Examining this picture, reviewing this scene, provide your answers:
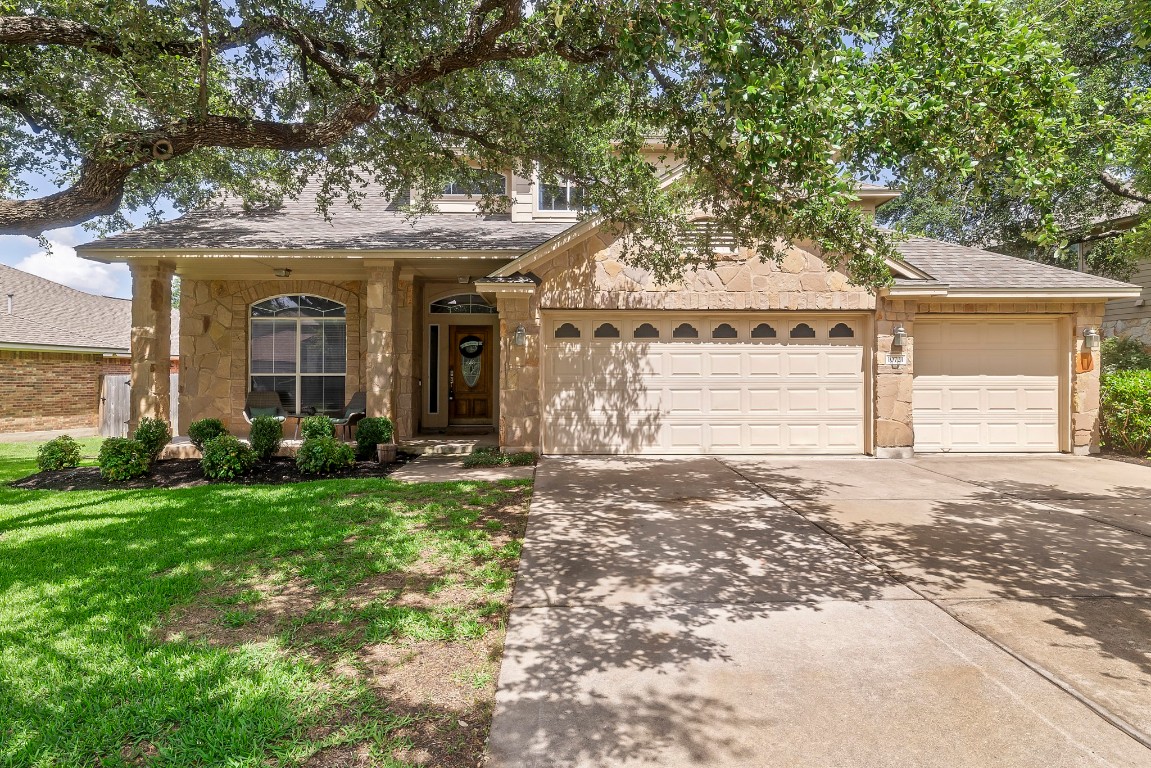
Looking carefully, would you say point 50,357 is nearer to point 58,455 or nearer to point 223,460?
point 58,455

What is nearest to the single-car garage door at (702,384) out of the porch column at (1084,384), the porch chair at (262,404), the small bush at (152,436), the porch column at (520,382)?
the porch column at (520,382)

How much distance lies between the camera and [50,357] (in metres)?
15.1

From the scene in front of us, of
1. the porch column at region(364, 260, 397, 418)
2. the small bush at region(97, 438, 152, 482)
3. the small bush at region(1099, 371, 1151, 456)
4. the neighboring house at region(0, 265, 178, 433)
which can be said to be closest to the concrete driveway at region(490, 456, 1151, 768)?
the porch column at region(364, 260, 397, 418)

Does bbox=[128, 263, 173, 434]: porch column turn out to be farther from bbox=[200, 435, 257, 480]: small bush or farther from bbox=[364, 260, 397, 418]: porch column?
bbox=[364, 260, 397, 418]: porch column

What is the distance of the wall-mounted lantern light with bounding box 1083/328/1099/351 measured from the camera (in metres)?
9.16

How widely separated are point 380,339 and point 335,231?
2395 mm

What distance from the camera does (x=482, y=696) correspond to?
8.73 ft

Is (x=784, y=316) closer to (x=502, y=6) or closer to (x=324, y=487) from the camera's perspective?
(x=502, y=6)

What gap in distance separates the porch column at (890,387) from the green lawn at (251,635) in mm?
6530

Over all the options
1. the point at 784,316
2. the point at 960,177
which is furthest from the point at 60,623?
the point at 784,316

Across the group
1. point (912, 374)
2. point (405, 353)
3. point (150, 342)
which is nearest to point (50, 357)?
point (150, 342)

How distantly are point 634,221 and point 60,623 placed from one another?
22.5 ft

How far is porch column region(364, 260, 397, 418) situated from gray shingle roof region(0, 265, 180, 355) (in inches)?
370

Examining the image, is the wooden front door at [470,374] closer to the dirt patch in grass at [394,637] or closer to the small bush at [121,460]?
the small bush at [121,460]
